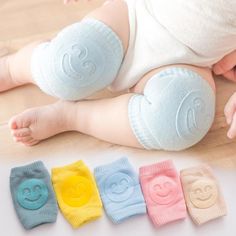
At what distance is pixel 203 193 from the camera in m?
0.86

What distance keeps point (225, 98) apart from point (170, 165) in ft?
Answer: 0.65

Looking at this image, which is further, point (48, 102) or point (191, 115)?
point (48, 102)

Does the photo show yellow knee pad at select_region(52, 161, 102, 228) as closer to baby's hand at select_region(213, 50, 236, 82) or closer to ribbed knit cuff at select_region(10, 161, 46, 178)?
ribbed knit cuff at select_region(10, 161, 46, 178)

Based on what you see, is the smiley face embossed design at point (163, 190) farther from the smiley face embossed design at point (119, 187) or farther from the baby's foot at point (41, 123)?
the baby's foot at point (41, 123)

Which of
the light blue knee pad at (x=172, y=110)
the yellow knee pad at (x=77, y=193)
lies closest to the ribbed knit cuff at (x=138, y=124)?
the light blue knee pad at (x=172, y=110)

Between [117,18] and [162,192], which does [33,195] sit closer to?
[162,192]

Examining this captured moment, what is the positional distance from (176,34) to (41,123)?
275 millimetres

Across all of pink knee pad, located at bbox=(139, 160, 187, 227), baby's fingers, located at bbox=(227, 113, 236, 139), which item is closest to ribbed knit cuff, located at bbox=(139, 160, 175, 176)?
pink knee pad, located at bbox=(139, 160, 187, 227)

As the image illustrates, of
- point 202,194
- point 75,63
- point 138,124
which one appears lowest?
point 202,194

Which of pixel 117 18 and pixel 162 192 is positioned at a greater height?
pixel 117 18

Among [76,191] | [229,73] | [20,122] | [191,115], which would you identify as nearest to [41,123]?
[20,122]

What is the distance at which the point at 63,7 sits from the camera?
45.6 inches

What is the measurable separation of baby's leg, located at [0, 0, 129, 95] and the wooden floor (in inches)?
3.0

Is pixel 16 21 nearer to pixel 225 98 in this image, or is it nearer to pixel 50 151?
pixel 50 151
